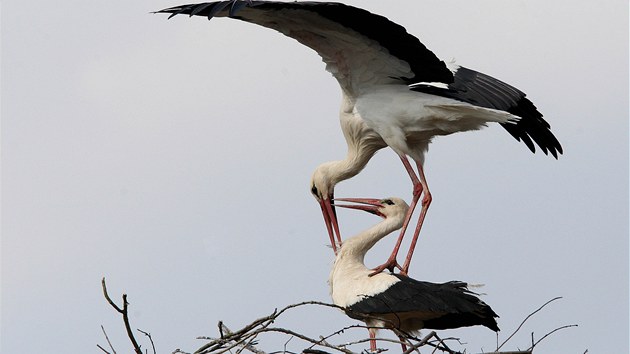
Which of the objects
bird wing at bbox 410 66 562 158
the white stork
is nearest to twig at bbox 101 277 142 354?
the white stork

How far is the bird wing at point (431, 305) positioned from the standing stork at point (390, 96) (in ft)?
1.62

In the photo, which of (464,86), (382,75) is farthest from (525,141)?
(382,75)

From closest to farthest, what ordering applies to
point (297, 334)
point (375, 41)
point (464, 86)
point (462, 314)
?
point (297, 334) → point (462, 314) → point (375, 41) → point (464, 86)

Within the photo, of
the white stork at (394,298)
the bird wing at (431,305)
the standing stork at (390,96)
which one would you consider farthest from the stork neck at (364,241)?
the bird wing at (431,305)

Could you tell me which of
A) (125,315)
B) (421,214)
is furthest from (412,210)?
(125,315)

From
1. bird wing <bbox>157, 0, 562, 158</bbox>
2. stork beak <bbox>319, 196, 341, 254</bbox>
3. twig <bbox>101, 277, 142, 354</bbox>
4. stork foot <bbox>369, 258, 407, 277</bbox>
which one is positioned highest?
bird wing <bbox>157, 0, 562, 158</bbox>

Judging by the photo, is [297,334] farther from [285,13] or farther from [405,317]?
[285,13]

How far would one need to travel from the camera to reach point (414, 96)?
9445 millimetres

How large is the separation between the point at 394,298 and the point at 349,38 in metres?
1.70

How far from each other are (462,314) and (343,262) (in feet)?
3.48

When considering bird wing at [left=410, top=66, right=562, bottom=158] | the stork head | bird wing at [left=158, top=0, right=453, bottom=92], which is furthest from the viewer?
the stork head

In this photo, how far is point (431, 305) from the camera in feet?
27.5

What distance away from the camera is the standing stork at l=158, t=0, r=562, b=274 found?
8.83 metres

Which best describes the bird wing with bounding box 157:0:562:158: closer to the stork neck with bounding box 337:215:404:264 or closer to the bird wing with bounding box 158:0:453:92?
the bird wing with bounding box 158:0:453:92
